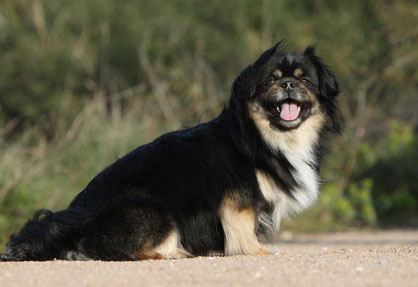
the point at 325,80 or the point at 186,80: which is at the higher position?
the point at 186,80

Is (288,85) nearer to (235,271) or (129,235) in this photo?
(129,235)

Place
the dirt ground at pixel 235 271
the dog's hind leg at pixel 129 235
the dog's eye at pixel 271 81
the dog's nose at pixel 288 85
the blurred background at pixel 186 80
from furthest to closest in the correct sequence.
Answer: the blurred background at pixel 186 80, the dog's eye at pixel 271 81, the dog's nose at pixel 288 85, the dog's hind leg at pixel 129 235, the dirt ground at pixel 235 271

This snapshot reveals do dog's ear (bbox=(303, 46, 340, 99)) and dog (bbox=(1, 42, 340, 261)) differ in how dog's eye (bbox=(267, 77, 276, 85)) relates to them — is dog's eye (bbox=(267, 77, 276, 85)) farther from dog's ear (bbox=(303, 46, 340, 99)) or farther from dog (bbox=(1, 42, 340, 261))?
dog's ear (bbox=(303, 46, 340, 99))

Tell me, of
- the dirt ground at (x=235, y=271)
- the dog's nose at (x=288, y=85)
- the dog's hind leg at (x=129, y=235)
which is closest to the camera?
the dirt ground at (x=235, y=271)

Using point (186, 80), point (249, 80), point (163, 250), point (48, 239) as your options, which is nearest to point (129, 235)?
point (163, 250)

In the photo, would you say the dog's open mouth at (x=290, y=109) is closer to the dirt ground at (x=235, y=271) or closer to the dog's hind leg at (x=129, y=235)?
the dirt ground at (x=235, y=271)

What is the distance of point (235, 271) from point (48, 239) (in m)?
2.08

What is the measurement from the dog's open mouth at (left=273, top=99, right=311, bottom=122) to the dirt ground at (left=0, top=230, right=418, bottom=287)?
1.33 metres

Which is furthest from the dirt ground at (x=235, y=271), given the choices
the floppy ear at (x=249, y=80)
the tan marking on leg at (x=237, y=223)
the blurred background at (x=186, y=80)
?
the blurred background at (x=186, y=80)

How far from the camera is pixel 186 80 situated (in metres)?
19.7

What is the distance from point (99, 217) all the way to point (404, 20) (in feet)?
54.4

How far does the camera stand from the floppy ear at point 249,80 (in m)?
7.86

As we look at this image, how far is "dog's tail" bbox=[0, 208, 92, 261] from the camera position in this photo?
7465 millimetres

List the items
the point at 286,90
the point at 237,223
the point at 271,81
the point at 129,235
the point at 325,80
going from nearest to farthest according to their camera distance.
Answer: the point at 129,235 < the point at 237,223 < the point at 286,90 < the point at 271,81 < the point at 325,80
